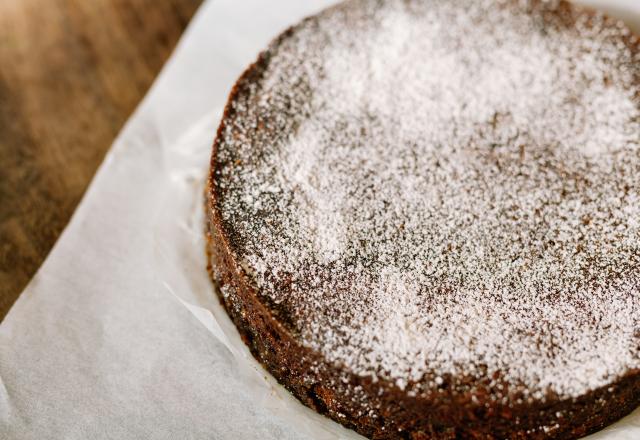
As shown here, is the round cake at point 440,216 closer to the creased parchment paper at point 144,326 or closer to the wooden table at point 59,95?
the creased parchment paper at point 144,326

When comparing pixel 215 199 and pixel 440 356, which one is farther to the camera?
pixel 215 199

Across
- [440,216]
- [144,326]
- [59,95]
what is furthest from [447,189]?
[59,95]

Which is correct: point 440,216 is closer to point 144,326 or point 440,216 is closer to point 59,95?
point 144,326

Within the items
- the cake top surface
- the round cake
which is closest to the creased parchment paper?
the round cake

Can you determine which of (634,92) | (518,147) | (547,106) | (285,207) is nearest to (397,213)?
(285,207)

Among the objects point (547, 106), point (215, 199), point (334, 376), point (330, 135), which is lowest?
point (334, 376)

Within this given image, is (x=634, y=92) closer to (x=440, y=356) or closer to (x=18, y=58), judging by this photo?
(x=440, y=356)

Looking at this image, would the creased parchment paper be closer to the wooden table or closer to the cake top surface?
the wooden table
